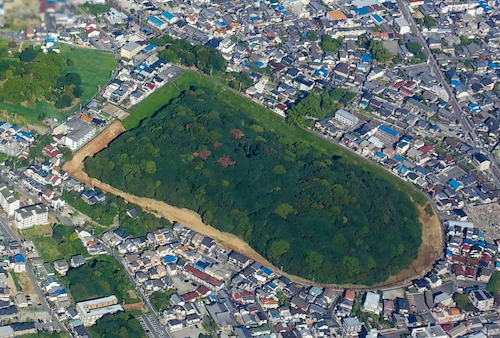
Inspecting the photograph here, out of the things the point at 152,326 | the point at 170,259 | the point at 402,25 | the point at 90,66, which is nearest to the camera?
the point at 152,326

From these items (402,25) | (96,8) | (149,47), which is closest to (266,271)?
(149,47)

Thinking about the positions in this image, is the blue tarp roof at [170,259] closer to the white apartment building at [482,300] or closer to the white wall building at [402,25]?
the white apartment building at [482,300]

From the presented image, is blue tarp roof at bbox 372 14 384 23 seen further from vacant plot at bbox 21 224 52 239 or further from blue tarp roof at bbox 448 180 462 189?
vacant plot at bbox 21 224 52 239

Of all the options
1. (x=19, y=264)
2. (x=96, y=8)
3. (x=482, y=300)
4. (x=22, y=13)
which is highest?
(x=22, y=13)

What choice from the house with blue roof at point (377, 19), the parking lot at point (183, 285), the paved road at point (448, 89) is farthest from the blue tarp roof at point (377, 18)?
the parking lot at point (183, 285)

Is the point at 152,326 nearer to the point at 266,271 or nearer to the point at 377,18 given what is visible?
the point at 266,271

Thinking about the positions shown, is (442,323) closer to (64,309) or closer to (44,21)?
(64,309)
